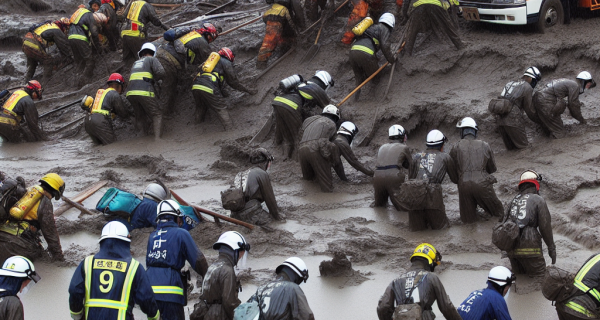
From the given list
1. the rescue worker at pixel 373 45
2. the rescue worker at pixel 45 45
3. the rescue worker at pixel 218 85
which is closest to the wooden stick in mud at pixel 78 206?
the rescue worker at pixel 218 85

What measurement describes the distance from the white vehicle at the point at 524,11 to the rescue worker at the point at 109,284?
8955 millimetres

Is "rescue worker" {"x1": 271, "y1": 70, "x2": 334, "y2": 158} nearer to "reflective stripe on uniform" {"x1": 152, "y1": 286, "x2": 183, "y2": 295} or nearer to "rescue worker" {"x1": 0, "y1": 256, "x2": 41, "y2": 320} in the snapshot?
"reflective stripe on uniform" {"x1": 152, "y1": 286, "x2": 183, "y2": 295}

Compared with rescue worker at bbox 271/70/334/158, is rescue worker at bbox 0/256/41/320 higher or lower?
higher

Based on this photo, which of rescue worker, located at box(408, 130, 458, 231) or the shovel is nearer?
rescue worker, located at box(408, 130, 458, 231)

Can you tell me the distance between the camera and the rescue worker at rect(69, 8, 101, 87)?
16469 millimetres

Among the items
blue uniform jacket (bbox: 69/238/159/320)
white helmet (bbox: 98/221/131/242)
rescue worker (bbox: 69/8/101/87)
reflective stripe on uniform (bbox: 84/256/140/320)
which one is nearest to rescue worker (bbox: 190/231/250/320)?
blue uniform jacket (bbox: 69/238/159/320)

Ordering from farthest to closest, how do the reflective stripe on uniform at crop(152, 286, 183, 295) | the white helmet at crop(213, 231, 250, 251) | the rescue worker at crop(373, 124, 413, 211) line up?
1. the rescue worker at crop(373, 124, 413, 211)
2. the reflective stripe on uniform at crop(152, 286, 183, 295)
3. the white helmet at crop(213, 231, 250, 251)

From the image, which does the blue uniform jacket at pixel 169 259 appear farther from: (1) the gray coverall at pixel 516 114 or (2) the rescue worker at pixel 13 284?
(1) the gray coverall at pixel 516 114

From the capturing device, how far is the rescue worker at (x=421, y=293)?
669 centimetres

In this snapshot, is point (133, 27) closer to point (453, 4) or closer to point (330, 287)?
point (453, 4)

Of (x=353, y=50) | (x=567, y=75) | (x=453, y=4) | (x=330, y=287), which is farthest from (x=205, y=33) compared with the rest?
(x=330, y=287)

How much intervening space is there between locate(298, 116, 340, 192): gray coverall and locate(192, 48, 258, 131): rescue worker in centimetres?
279

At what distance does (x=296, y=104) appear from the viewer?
1266 centimetres

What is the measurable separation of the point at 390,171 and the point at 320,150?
126cm
